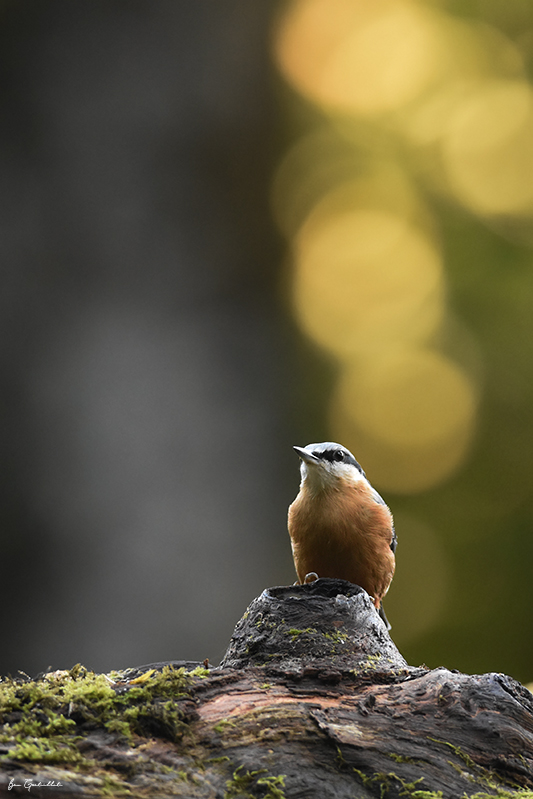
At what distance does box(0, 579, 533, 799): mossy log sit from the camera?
1.75 meters

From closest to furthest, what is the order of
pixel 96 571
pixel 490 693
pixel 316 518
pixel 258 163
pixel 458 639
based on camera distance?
pixel 490 693
pixel 316 518
pixel 96 571
pixel 258 163
pixel 458 639

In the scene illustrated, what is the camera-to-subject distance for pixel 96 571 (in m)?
4.63

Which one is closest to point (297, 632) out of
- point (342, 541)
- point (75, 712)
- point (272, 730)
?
point (272, 730)

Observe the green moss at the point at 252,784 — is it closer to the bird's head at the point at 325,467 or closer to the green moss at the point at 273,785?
→ the green moss at the point at 273,785

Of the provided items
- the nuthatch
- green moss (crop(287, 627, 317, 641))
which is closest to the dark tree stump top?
green moss (crop(287, 627, 317, 641))

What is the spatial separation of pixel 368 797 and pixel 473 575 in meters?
4.89

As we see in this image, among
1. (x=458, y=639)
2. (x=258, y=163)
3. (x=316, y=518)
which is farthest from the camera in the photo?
(x=458, y=639)

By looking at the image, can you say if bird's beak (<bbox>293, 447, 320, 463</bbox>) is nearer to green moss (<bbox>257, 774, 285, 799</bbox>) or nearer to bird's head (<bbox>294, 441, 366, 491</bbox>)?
bird's head (<bbox>294, 441, 366, 491</bbox>)

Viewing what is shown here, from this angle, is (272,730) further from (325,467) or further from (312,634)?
(325,467)

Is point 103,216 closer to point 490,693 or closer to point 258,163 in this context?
point 258,163

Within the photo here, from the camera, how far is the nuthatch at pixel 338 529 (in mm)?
3604

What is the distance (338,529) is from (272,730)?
167 centimetres

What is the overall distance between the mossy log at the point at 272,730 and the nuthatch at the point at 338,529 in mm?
1090

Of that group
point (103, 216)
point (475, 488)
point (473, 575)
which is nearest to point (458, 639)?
point (473, 575)
